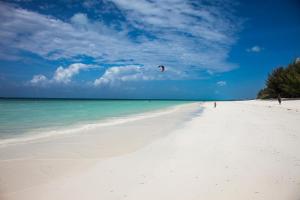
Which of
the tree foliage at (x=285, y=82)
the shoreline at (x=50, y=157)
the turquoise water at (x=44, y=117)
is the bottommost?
the shoreline at (x=50, y=157)

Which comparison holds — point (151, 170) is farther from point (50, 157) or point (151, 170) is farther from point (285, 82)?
point (285, 82)

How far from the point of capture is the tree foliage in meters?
42.7

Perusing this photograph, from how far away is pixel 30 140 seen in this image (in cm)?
725

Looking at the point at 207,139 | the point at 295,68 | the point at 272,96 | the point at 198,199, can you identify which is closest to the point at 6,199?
the point at 198,199

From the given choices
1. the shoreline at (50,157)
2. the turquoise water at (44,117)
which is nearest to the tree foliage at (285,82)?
the turquoise water at (44,117)

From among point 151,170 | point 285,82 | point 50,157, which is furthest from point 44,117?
point 285,82

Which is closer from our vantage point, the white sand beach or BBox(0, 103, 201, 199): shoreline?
the white sand beach

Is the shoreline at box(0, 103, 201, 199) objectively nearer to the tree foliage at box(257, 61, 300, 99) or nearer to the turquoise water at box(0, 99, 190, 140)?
the turquoise water at box(0, 99, 190, 140)

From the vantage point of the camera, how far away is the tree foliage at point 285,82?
42.7 m

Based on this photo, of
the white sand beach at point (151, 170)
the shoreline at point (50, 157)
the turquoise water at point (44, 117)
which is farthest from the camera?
the turquoise water at point (44, 117)

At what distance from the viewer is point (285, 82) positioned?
1879 inches

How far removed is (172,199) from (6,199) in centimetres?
230

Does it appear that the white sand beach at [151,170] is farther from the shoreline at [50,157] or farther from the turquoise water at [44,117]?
the turquoise water at [44,117]

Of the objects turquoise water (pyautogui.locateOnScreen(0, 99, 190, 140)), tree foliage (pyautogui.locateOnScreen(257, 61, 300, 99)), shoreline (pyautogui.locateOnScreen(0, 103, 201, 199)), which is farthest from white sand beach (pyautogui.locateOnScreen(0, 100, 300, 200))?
tree foliage (pyautogui.locateOnScreen(257, 61, 300, 99))
